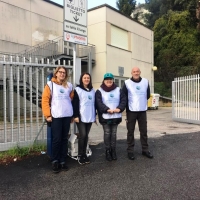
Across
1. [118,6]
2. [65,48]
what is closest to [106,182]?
[65,48]

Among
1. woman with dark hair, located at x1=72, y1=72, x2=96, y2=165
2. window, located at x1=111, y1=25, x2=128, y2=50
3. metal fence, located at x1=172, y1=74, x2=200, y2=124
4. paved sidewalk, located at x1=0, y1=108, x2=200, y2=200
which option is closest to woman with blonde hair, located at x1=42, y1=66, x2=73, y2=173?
woman with dark hair, located at x1=72, y1=72, x2=96, y2=165

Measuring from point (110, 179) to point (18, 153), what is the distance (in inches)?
86.6

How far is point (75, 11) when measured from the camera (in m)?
5.27

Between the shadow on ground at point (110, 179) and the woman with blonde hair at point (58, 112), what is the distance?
0.93 ft

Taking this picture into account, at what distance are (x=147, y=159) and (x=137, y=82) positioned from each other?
5.16 ft

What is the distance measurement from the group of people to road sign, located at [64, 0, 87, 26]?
138 centimetres

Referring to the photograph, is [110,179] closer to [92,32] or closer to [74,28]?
[74,28]

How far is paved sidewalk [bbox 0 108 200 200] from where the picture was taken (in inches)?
Answer: 131

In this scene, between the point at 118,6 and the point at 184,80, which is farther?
the point at 118,6

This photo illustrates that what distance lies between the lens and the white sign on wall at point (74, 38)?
509 cm

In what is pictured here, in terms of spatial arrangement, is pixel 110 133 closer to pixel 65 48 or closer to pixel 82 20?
pixel 82 20

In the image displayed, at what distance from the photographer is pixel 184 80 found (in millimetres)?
10445

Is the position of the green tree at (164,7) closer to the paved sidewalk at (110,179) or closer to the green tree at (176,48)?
the green tree at (176,48)

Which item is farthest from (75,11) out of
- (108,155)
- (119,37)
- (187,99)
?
(119,37)
